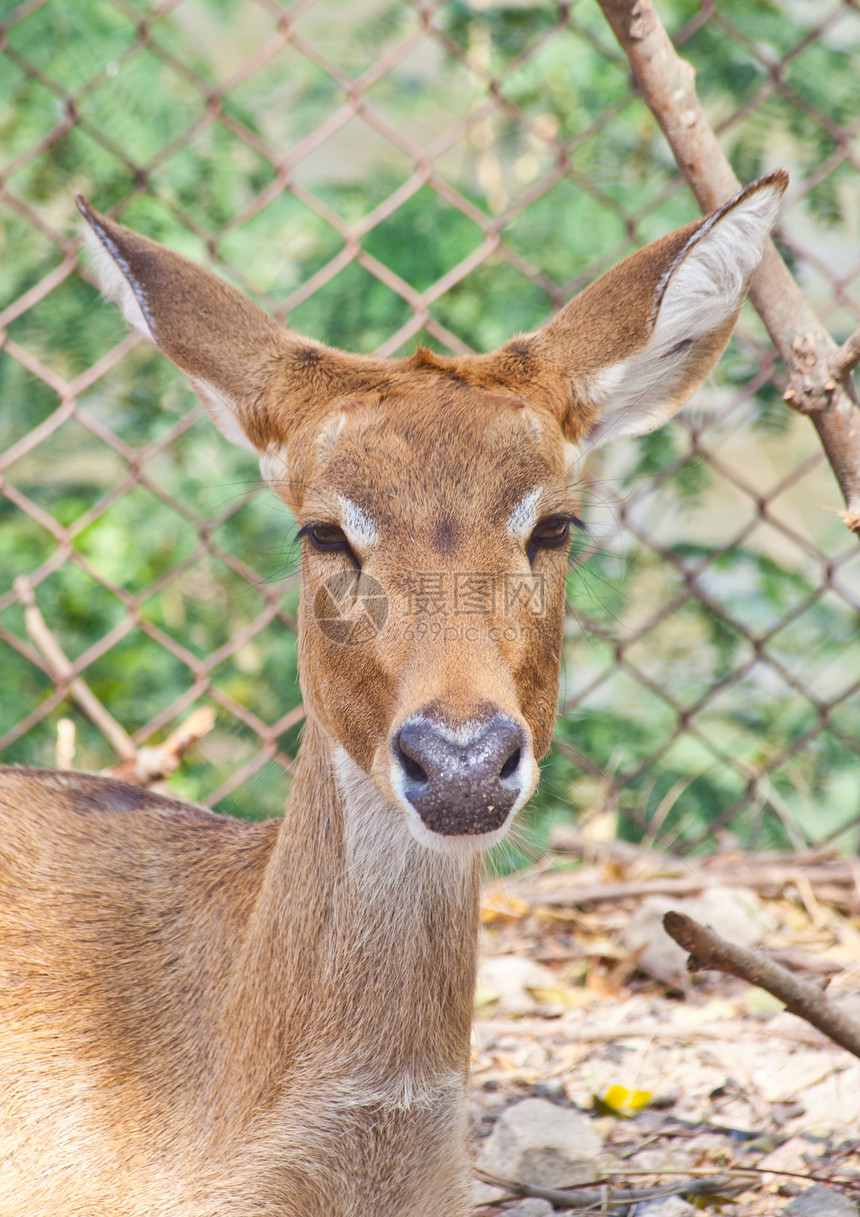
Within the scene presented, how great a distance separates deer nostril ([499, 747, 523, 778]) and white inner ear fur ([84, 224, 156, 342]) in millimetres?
1263

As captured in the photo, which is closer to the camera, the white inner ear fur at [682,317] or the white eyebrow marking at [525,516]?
the white eyebrow marking at [525,516]

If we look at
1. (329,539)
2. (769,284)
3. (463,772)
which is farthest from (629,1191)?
(769,284)

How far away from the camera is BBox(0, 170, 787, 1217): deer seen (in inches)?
93.6

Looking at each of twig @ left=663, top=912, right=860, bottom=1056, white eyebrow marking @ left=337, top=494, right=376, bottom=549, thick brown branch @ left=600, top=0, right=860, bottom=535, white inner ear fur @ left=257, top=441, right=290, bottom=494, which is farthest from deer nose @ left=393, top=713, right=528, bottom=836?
thick brown branch @ left=600, top=0, right=860, bottom=535

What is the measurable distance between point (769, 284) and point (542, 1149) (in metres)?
1.94

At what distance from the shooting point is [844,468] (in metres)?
2.75

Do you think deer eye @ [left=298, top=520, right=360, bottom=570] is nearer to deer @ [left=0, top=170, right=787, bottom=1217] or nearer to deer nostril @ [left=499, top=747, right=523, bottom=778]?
deer @ [left=0, top=170, right=787, bottom=1217]

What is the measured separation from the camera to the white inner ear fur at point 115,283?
277 cm

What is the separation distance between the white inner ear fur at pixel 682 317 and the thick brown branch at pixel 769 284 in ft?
0.48

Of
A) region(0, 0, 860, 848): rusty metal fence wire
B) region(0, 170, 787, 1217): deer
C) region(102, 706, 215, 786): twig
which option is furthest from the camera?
region(0, 0, 860, 848): rusty metal fence wire

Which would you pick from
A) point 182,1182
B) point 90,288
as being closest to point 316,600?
point 182,1182

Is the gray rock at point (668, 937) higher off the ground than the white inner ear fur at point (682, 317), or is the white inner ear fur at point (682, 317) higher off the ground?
the white inner ear fur at point (682, 317)

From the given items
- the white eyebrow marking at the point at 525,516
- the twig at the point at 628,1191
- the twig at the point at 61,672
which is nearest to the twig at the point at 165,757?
the twig at the point at 61,672

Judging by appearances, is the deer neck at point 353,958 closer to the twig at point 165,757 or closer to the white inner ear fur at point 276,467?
the white inner ear fur at point 276,467
